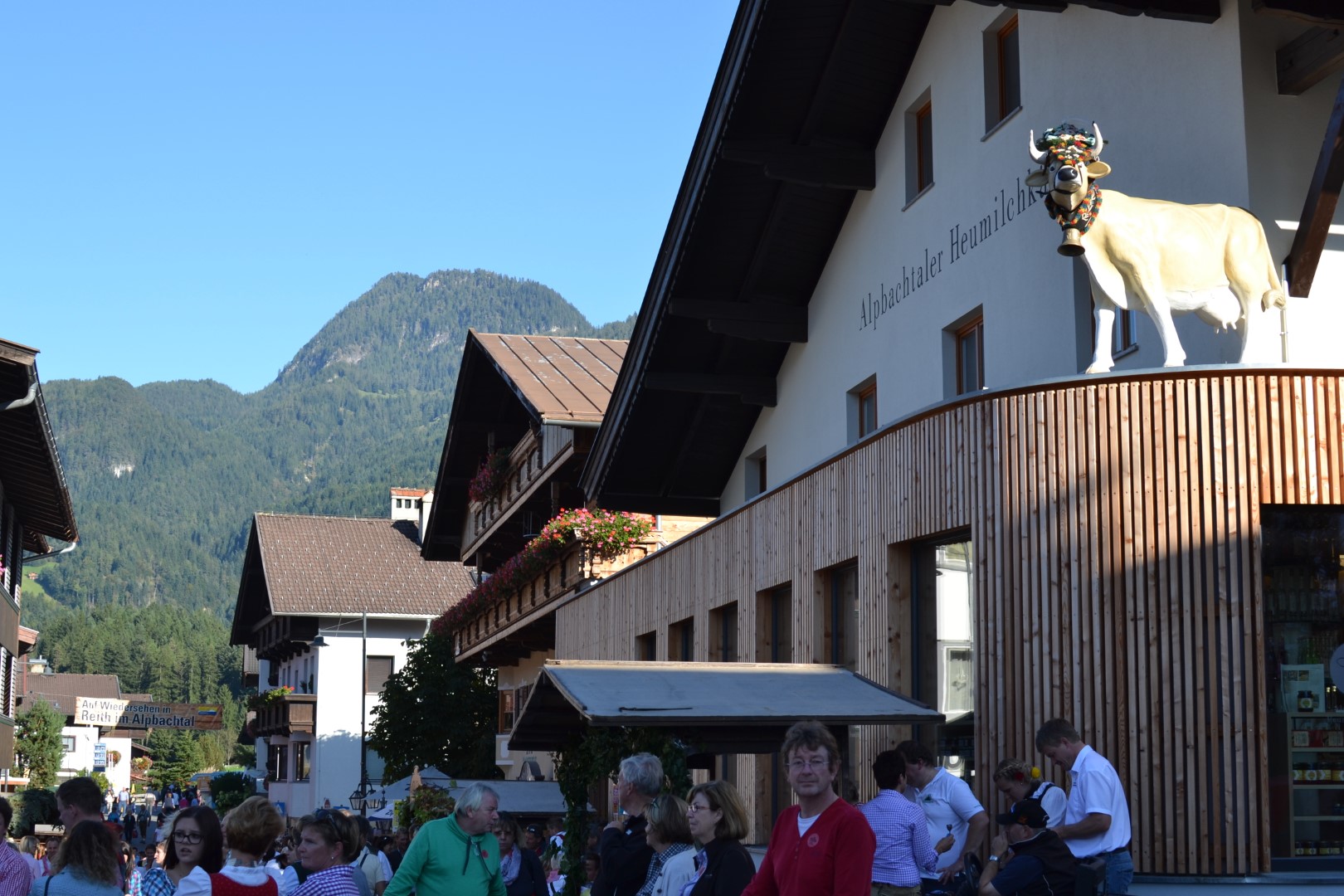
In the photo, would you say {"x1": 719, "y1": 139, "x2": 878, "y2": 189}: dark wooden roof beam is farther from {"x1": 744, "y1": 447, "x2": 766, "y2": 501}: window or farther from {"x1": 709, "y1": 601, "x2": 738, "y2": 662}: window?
{"x1": 744, "y1": 447, "x2": 766, "y2": 501}: window

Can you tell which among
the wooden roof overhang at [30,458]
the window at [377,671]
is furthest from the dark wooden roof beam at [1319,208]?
the window at [377,671]

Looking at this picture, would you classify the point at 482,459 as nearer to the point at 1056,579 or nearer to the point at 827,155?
the point at 827,155

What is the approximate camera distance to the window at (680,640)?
2327 centimetres

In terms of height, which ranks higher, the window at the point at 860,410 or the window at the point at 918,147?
the window at the point at 918,147

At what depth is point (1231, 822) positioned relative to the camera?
11727 mm

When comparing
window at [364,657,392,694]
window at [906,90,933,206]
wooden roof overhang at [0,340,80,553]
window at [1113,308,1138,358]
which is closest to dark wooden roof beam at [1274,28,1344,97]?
window at [1113,308,1138,358]

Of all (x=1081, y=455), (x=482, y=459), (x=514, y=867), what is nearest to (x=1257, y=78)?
(x=1081, y=455)

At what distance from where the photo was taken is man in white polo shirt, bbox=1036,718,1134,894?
10.7 meters

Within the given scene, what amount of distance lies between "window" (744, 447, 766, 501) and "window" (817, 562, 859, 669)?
22.6 ft

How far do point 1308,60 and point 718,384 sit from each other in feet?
35.3

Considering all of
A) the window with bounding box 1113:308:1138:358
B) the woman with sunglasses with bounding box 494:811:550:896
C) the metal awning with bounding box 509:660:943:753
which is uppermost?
the window with bounding box 1113:308:1138:358

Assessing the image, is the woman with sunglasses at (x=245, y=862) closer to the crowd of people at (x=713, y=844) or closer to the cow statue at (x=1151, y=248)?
the crowd of people at (x=713, y=844)

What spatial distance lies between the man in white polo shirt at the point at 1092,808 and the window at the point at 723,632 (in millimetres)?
10322

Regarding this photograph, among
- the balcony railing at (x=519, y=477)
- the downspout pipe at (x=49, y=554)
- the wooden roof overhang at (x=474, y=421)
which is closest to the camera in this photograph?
the balcony railing at (x=519, y=477)
